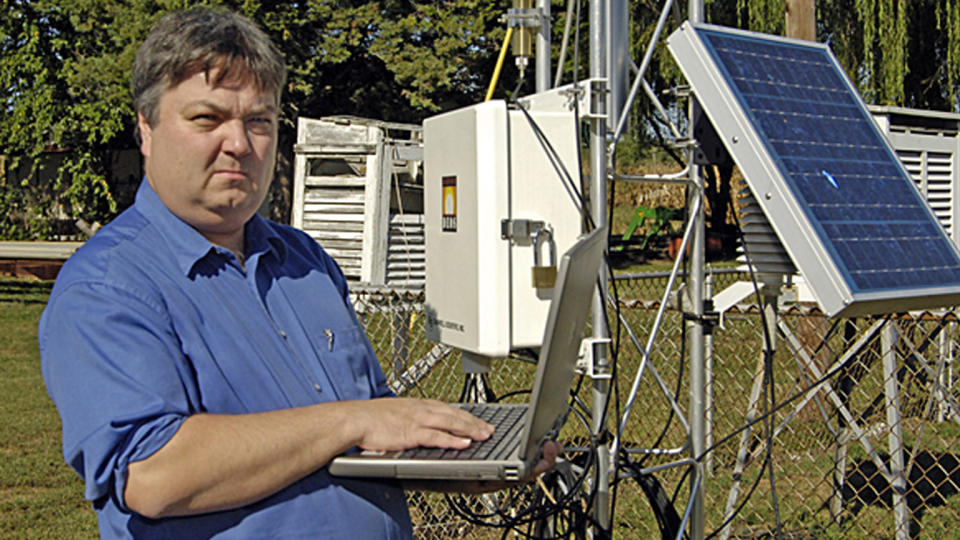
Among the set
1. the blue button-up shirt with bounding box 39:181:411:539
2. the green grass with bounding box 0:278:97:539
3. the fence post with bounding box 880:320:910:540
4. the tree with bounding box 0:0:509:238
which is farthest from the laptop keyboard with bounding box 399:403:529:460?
the tree with bounding box 0:0:509:238

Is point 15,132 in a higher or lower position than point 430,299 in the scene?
higher

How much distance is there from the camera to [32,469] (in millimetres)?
6266

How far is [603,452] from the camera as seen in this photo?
2.99m

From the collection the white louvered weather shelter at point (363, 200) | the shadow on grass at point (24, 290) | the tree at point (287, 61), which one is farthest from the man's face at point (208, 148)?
the tree at point (287, 61)

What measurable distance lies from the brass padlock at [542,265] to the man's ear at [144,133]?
132 cm

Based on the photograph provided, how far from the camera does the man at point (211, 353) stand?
62.4 inches

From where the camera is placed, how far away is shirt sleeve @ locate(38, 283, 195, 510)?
1.56 metres

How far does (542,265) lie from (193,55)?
1414 mm

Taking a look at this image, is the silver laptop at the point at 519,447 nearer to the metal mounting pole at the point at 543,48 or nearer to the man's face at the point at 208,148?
the man's face at the point at 208,148

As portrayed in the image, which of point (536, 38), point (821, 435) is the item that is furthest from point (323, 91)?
point (536, 38)

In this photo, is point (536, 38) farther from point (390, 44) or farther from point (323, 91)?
point (323, 91)

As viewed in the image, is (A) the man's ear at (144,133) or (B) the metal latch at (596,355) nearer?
(A) the man's ear at (144,133)

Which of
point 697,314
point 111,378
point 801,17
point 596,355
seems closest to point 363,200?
point 801,17

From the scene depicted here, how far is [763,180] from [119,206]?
24170 millimetres
